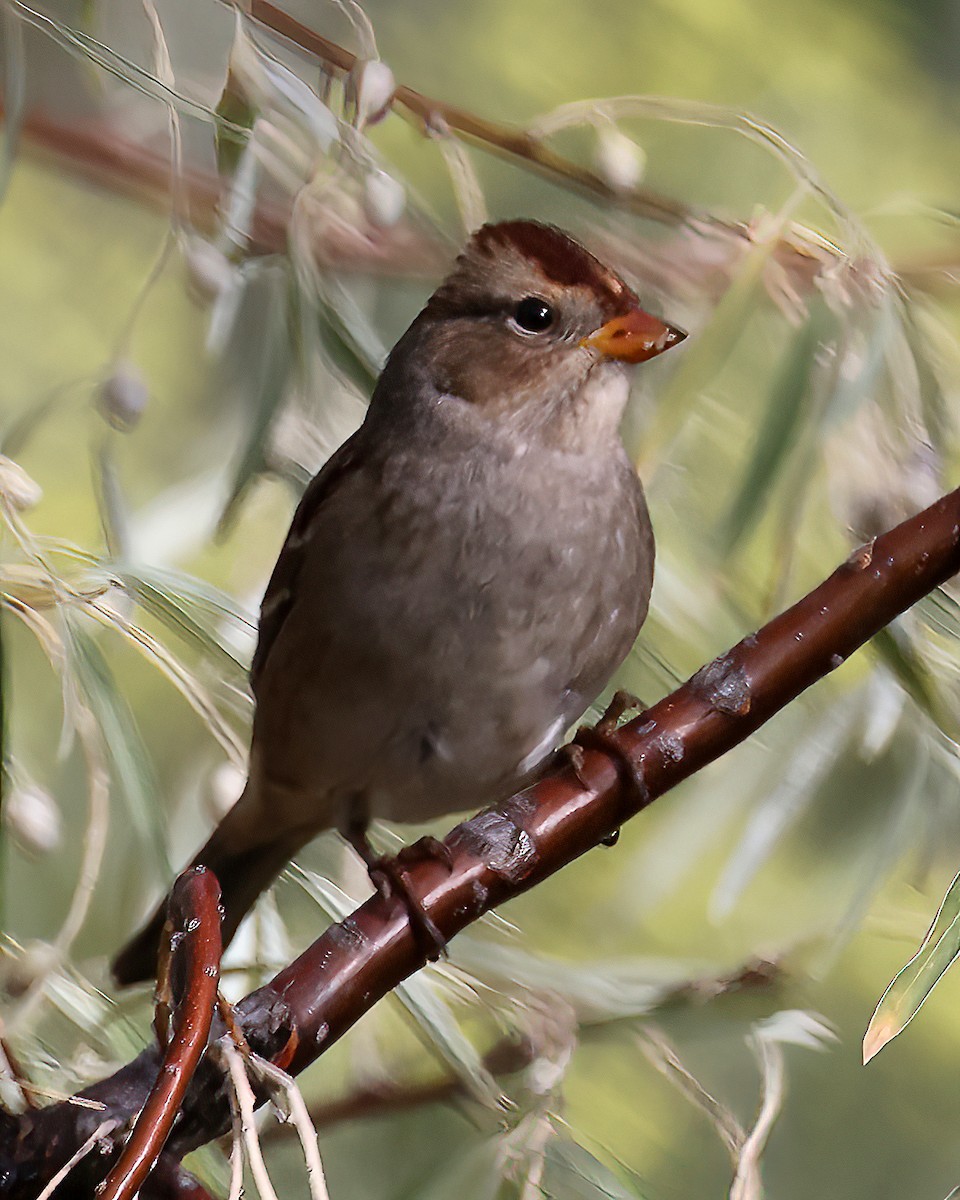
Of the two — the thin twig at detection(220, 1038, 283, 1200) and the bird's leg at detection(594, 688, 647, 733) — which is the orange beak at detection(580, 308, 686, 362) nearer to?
the bird's leg at detection(594, 688, 647, 733)

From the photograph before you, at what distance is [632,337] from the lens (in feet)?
3.30

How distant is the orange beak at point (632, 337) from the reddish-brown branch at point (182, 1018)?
0.51 m

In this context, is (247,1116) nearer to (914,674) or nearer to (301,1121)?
(301,1121)

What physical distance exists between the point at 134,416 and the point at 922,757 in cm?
73

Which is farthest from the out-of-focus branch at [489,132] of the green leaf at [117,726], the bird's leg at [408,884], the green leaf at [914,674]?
the bird's leg at [408,884]

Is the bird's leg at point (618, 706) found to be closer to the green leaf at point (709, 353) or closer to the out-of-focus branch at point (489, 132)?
the green leaf at point (709, 353)

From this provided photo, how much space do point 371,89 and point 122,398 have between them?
0.33 meters

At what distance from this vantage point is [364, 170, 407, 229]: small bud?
1.20 meters

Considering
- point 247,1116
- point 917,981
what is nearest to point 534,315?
point 917,981

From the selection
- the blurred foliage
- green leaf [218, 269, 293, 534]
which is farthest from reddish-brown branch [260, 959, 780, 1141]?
green leaf [218, 269, 293, 534]

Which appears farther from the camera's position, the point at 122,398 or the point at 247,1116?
the point at 122,398

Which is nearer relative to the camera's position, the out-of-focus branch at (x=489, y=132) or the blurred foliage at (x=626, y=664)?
the blurred foliage at (x=626, y=664)

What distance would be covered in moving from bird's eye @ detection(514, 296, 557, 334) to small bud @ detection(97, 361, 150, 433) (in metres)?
0.37

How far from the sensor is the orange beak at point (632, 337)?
3.27ft
